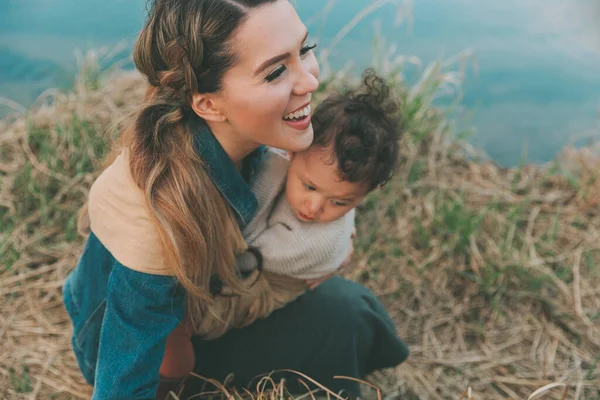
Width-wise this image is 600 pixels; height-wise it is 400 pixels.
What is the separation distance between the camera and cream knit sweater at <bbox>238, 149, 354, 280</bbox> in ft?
5.82

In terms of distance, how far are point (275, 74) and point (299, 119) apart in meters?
0.14

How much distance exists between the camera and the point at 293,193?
5.75ft

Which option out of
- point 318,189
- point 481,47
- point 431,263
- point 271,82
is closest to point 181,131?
point 271,82

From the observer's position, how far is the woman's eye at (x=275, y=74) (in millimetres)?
1525

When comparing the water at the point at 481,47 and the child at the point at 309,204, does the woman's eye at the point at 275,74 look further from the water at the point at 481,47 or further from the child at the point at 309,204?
the water at the point at 481,47

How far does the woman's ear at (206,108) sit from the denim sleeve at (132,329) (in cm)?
40

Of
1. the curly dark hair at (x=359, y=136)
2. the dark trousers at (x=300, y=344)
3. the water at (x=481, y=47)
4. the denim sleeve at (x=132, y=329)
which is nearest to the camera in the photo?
the denim sleeve at (x=132, y=329)

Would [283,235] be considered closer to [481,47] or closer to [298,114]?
[298,114]

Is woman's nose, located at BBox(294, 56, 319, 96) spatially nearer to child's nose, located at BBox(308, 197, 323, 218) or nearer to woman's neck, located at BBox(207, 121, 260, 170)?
woman's neck, located at BBox(207, 121, 260, 170)

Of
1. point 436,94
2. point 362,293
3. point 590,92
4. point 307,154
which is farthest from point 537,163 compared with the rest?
point 307,154

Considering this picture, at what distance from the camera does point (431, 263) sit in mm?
2891

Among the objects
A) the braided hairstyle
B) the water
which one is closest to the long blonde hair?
the braided hairstyle

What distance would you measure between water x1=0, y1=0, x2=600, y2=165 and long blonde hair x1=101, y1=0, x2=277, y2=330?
2.21 meters

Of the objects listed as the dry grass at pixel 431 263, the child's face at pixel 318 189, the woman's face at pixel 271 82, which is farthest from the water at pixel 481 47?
the woman's face at pixel 271 82
